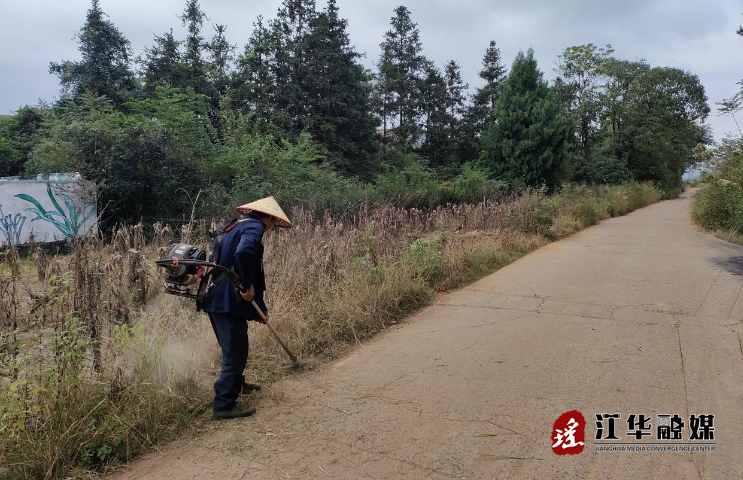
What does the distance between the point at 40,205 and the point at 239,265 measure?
10335 mm

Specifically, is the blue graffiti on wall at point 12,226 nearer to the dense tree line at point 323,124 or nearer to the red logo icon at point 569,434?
the dense tree line at point 323,124

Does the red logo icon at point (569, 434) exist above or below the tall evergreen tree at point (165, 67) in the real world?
below

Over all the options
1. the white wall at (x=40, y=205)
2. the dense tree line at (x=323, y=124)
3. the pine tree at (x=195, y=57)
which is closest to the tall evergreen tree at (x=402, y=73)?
the dense tree line at (x=323, y=124)

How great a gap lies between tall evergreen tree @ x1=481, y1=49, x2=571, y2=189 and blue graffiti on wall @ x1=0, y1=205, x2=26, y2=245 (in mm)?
21460

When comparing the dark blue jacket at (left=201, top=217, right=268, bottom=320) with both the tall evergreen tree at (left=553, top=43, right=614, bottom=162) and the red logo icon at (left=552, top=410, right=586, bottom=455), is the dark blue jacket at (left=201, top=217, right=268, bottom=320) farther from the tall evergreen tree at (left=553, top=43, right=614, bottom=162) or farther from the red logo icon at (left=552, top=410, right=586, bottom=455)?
the tall evergreen tree at (left=553, top=43, right=614, bottom=162)

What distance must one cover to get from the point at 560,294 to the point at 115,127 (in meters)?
11.6

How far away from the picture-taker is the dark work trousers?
355cm

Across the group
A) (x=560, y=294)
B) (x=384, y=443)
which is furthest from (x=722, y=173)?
(x=384, y=443)

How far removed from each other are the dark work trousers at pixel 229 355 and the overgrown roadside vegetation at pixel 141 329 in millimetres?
248

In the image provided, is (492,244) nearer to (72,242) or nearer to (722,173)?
(72,242)

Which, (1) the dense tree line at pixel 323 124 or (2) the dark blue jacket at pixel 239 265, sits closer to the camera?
(2) the dark blue jacket at pixel 239 265

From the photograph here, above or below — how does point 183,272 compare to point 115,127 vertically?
below

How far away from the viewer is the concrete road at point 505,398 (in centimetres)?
296

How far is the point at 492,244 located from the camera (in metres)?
9.50
